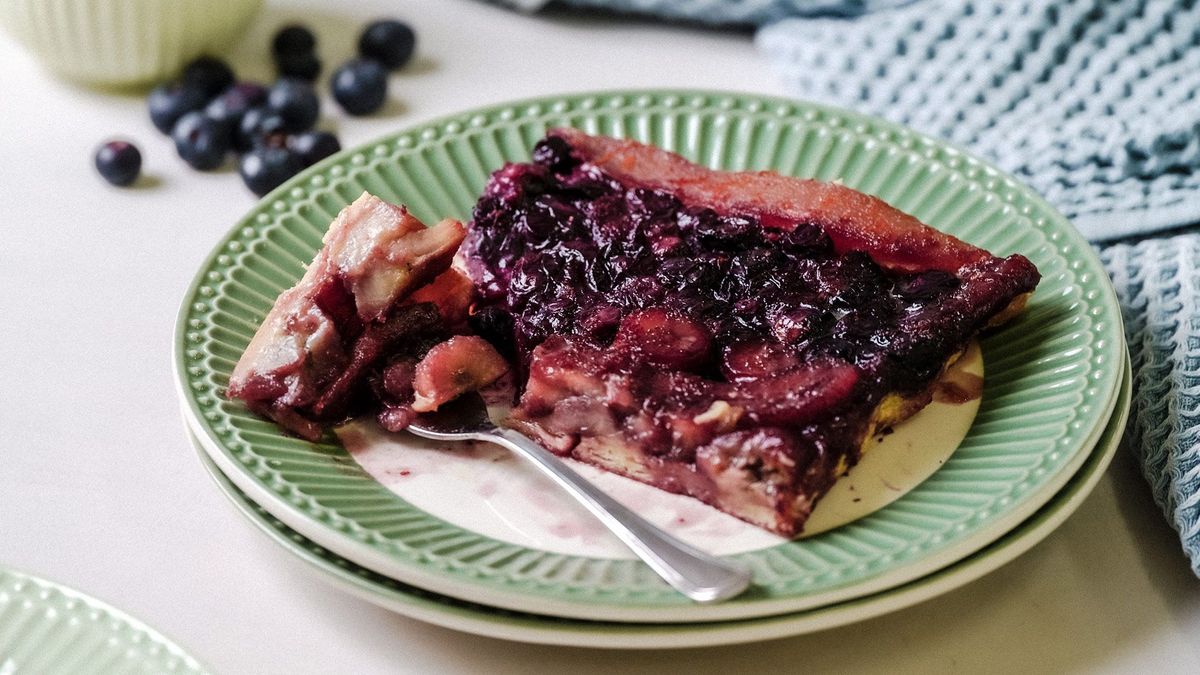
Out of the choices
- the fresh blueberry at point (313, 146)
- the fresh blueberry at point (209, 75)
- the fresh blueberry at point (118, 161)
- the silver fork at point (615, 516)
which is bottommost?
the fresh blueberry at point (118, 161)

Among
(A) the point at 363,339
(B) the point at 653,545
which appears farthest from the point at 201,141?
(B) the point at 653,545

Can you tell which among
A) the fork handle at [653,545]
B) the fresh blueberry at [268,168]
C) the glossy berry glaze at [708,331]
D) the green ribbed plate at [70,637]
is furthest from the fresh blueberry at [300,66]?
the green ribbed plate at [70,637]

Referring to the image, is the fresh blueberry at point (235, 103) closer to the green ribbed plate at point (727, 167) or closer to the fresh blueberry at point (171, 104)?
the fresh blueberry at point (171, 104)

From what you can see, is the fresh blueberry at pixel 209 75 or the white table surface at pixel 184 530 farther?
the fresh blueberry at pixel 209 75

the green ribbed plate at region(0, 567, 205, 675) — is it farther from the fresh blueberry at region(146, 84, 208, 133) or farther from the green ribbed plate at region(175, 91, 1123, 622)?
the fresh blueberry at region(146, 84, 208, 133)

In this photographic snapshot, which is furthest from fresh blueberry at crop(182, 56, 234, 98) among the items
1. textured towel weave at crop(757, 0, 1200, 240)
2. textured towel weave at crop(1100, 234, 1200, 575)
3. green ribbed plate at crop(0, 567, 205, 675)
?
textured towel weave at crop(1100, 234, 1200, 575)

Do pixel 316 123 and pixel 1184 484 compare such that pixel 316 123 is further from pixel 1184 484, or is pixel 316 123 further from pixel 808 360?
pixel 1184 484
